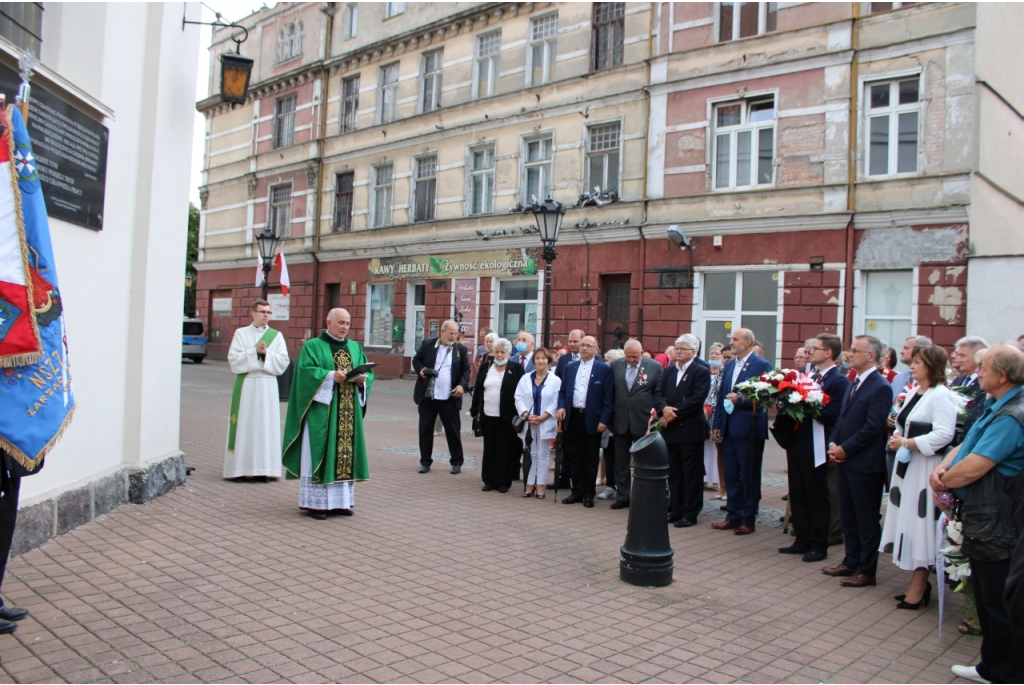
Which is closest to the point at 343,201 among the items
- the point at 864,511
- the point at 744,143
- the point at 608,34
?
the point at 608,34

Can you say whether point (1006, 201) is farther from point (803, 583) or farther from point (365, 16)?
point (365, 16)

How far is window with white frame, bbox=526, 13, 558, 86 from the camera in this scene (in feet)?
73.7

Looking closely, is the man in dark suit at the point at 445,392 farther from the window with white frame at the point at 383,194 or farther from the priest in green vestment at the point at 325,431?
the window with white frame at the point at 383,194

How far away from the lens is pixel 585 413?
8773mm

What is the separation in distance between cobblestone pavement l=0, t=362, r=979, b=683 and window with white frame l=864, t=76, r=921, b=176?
11.7m

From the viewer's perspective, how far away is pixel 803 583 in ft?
19.9

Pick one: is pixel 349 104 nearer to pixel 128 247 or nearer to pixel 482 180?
pixel 482 180

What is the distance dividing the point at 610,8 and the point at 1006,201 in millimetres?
10768

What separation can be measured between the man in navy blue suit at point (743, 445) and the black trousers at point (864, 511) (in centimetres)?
145

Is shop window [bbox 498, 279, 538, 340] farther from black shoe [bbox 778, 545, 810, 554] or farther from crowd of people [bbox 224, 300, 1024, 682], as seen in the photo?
black shoe [bbox 778, 545, 810, 554]

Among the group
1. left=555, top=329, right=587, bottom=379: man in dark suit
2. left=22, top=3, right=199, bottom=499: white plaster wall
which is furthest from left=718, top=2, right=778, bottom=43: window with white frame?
left=22, top=3, right=199, bottom=499: white plaster wall

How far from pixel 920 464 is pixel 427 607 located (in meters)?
3.51

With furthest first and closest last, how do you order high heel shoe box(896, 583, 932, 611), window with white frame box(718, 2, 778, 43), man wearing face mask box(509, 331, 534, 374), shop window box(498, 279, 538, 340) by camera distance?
shop window box(498, 279, 538, 340), window with white frame box(718, 2, 778, 43), man wearing face mask box(509, 331, 534, 374), high heel shoe box(896, 583, 932, 611)

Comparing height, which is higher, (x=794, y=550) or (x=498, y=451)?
(x=498, y=451)
